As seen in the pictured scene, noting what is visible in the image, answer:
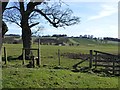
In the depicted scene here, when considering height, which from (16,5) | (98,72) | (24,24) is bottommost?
(98,72)

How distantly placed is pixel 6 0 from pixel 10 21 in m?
15.8

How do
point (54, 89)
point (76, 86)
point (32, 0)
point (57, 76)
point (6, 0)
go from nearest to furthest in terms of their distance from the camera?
point (54, 89) → point (76, 86) → point (57, 76) → point (6, 0) → point (32, 0)

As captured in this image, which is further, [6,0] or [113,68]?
[113,68]

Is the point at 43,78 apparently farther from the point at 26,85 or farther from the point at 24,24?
the point at 24,24

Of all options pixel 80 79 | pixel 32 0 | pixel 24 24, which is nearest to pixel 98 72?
pixel 80 79

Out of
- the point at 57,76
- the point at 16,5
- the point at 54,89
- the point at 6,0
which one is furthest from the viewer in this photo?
the point at 16,5

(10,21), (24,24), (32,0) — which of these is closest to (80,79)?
(32,0)

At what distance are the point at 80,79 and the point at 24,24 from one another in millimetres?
17104

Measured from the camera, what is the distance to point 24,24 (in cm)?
2956

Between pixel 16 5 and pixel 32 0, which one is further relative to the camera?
pixel 16 5

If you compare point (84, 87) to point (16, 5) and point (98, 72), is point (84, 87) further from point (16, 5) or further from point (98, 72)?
point (16, 5)

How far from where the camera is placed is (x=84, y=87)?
1219cm

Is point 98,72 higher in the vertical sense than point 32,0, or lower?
lower

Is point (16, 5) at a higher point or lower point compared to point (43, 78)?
higher
